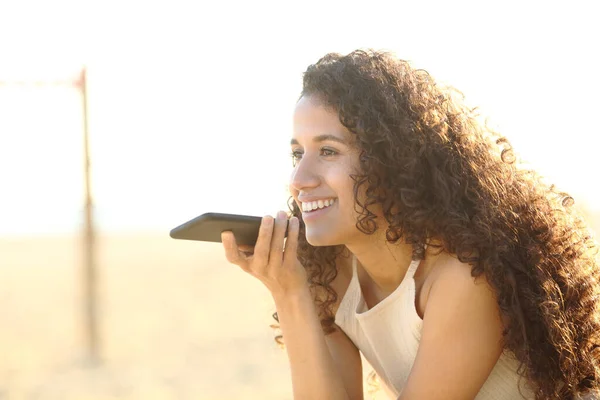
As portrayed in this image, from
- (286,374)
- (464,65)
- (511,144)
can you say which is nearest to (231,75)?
(464,65)

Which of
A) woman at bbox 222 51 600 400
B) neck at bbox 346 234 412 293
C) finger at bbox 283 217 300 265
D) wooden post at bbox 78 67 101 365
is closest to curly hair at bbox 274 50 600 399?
woman at bbox 222 51 600 400

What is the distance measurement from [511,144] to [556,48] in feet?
102

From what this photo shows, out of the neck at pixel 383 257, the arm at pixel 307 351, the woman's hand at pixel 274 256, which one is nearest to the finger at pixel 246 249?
the woman's hand at pixel 274 256

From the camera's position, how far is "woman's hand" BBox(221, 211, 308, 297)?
359 centimetres

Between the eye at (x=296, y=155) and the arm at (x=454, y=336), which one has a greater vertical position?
the eye at (x=296, y=155)

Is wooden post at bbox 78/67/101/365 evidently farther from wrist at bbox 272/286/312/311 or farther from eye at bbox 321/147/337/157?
eye at bbox 321/147/337/157

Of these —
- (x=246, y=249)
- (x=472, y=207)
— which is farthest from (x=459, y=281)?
(x=246, y=249)

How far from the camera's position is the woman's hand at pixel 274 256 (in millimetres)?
3588

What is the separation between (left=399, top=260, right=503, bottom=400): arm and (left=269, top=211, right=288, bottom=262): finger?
586 millimetres

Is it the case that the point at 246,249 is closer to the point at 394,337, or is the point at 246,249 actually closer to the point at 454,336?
the point at 394,337

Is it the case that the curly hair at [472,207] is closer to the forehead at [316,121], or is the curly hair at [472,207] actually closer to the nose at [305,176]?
the forehead at [316,121]

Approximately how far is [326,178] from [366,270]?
60cm

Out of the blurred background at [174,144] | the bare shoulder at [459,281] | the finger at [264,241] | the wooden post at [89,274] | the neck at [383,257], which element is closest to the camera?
the bare shoulder at [459,281]

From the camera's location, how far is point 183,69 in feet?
96.1
